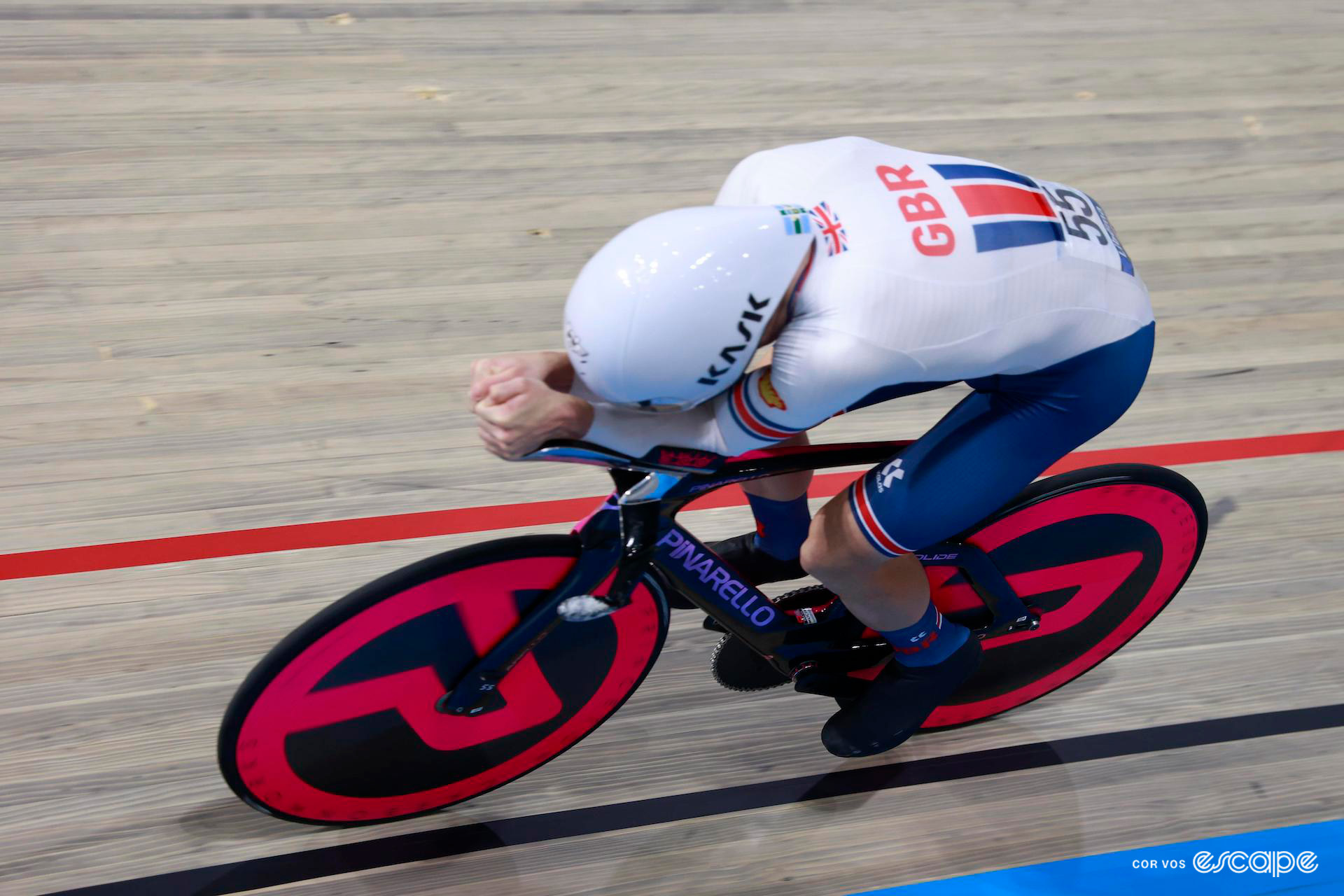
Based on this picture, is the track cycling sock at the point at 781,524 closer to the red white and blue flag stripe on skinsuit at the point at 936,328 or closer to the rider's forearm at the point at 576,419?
the red white and blue flag stripe on skinsuit at the point at 936,328

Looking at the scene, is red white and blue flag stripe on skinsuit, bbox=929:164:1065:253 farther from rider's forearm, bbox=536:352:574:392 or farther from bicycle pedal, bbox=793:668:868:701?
bicycle pedal, bbox=793:668:868:701

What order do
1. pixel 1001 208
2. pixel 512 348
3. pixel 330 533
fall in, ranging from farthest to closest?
pixel 512 348 → pixel 330 533 → pixel 1001 208

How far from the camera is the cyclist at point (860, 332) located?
138 centimetres

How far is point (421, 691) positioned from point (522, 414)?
2.35ft

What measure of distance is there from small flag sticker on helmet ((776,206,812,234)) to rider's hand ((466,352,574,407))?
347mm

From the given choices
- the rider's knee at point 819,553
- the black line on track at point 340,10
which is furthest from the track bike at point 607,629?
the black line on track at point 340,10

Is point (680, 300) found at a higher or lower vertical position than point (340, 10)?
higher

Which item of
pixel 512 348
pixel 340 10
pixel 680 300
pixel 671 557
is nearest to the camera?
pixel 680 300

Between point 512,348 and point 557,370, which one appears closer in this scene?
point 557,370

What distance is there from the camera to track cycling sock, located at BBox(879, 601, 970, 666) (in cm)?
203

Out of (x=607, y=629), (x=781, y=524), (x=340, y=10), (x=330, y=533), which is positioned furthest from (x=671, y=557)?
(x=340, y=10)

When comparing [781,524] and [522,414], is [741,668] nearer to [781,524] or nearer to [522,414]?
[781,524]

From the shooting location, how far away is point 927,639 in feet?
6.75

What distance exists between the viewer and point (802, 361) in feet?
4.69
